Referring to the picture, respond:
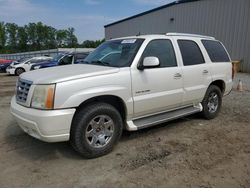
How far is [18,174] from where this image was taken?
11.8 ft

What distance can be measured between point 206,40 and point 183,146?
2.75 meters

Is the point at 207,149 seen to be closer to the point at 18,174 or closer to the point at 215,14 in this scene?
the point at 18,174

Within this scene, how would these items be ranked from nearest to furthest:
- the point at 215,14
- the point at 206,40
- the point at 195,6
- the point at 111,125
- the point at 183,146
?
the point at 111,125, the point at 183,146, the point at 206,40, the point at 215,14, the point at 195,6

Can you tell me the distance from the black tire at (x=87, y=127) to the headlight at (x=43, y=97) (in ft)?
1.48

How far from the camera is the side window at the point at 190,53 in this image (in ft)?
17.2

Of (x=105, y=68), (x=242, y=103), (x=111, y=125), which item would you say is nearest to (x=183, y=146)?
(x=111, y=125)

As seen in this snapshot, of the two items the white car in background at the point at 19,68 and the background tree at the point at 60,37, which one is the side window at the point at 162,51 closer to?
the white car in background at the point at 19,68

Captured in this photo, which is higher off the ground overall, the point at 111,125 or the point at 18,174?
the point at 111,125

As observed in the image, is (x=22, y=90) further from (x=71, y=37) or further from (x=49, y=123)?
(x=71, y=37)

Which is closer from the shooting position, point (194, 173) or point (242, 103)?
point (194, 173)

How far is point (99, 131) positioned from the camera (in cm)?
406

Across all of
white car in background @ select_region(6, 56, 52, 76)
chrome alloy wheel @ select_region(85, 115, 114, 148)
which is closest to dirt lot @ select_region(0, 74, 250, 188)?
chrome alloy wheel @ select_region(85, 115, 114, 148)

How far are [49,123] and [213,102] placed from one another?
161 inches

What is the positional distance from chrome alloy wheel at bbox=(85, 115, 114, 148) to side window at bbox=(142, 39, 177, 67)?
54.2 inches
